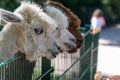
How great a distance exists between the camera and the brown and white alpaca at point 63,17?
4012 mm

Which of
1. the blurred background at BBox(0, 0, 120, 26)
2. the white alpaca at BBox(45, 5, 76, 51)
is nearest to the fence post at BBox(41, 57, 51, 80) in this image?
the white alpaca at BBox(45, 5, 76, 51)

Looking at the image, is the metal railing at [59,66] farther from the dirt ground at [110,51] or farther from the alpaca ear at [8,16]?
the dirt ground at [110,51]

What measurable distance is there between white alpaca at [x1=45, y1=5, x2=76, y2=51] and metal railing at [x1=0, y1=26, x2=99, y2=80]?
0.24 meters

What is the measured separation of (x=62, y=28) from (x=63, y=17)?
0.11 metres

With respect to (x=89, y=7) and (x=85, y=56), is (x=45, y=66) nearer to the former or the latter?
(x=85, y=56)

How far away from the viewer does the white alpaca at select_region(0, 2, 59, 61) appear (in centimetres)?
367

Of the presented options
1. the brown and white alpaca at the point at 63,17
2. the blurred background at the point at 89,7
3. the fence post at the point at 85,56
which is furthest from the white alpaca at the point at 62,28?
the blurred background at the point at 89,7

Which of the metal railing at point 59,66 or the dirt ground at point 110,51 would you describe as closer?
the metal railing at point 59,66

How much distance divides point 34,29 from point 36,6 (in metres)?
0.23

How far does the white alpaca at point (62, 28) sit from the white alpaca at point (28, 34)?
0.16 meters

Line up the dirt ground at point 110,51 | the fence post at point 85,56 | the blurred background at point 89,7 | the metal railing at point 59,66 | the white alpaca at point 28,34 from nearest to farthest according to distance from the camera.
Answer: the metal railing at point 59,66, the white alpaca at point 28,34, the fence post at point 85,56, the dirt ground at point 110,51, the blurred background at point 89,7

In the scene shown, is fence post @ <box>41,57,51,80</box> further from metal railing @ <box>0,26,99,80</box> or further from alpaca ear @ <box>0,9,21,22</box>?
alpaca ear @ <box>0,9,21,22</box>

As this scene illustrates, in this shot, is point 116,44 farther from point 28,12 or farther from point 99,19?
point 28,12

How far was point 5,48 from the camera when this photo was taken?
3.69 metres
